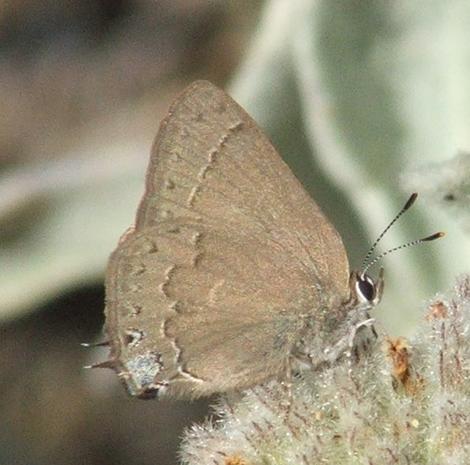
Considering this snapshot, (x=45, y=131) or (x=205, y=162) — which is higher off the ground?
(x=45, y=131)

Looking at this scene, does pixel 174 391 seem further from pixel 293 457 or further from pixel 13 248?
pixel 13 248

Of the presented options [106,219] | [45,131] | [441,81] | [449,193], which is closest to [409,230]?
[441,81]

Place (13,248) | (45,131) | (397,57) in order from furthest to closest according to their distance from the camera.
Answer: (45,131)
(13,248)
(397,57)

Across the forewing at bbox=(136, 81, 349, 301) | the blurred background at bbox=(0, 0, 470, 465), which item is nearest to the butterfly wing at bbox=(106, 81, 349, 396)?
the forewing at bbox=(136, 81, 349, 301)

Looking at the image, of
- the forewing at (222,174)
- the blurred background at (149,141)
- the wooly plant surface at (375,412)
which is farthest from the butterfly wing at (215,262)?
the blurred background at (149,141)

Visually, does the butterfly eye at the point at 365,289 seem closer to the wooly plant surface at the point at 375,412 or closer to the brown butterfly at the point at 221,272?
the brown butterfly at the point at 221,272

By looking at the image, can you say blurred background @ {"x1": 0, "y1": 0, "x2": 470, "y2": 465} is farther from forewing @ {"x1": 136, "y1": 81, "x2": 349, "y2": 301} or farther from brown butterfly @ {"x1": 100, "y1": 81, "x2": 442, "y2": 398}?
forewing @ {"x1": 136, "y1": 81, "x2": 349, "y2": 301}

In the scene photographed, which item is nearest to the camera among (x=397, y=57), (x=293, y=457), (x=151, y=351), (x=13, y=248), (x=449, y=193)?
(x=293, y=457)

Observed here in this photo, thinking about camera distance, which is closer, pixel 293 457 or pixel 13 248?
pixel 293 457
